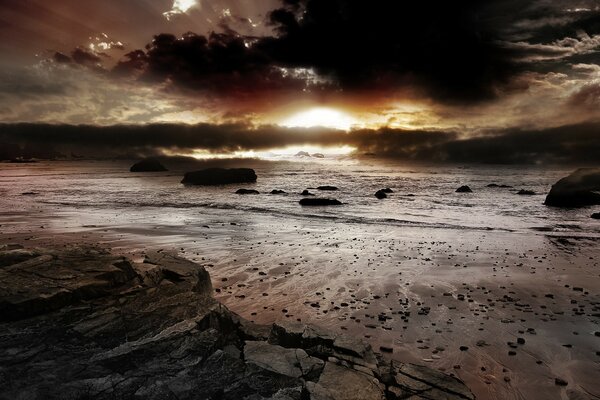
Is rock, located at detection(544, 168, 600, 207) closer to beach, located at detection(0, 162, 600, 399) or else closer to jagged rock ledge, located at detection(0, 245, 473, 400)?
beach, located at detection(0, 162, 600, 399)

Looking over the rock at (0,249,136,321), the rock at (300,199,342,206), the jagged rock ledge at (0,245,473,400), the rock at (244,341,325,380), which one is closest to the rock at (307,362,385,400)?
the jagged rock ledge at (0,245,473,400)

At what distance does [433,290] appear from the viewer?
11.0 metres

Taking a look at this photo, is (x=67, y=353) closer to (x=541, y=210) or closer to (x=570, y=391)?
(x=570, y=391)

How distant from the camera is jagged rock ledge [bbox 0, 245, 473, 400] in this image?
16.0ft

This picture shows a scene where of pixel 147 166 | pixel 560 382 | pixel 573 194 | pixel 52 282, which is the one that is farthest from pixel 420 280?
pixel 147 166

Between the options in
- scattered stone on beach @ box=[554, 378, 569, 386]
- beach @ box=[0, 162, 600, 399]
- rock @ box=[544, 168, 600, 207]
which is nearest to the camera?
scattered stone on beach @ box=[554, 378, 569, 386]

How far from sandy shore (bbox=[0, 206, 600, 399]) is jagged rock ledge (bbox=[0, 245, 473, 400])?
5.96 feet

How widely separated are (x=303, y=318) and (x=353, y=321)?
4.15 ft

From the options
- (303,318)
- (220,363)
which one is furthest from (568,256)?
(220,363)

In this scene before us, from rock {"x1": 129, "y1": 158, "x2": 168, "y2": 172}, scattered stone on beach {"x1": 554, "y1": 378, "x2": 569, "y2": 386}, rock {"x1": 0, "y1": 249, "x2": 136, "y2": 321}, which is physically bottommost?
rock {"x1": 129, "y1": 158, "x2": 168, "y2": 172}

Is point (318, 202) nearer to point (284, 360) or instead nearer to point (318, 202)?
point (318, 202)

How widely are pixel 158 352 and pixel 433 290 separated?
8374mm

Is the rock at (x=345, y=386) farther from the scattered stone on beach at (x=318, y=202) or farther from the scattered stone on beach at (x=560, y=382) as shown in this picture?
the scattered stone on beach at (x=318, y=202)

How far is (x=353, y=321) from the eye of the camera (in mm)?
8742
